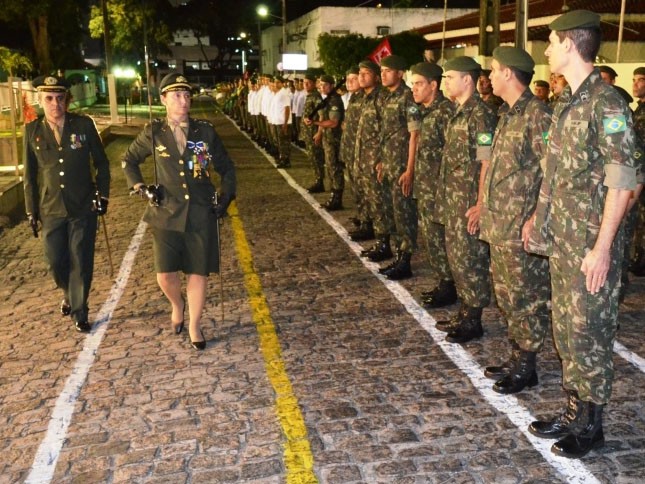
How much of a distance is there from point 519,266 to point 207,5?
2811 inches

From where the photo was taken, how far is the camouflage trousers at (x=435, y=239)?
6574mm

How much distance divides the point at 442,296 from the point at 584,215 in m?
2.96

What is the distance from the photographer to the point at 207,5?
71500 millimetres

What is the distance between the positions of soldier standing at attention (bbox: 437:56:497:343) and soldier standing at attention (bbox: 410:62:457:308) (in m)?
0.60

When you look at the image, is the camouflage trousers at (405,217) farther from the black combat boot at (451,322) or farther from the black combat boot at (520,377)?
the black combat boot at (520,377)

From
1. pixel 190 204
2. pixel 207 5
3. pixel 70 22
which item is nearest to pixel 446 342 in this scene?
pixel 190 204

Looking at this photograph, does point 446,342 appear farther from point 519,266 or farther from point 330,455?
point 330,455

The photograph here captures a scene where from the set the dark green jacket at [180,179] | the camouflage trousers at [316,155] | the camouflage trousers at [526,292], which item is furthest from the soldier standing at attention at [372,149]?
the camouflage trousers at [316,155]

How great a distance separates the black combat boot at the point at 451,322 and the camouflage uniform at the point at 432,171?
712mm

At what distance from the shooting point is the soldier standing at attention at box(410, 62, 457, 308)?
21.2ft

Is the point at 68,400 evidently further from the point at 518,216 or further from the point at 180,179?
the point at 518,216

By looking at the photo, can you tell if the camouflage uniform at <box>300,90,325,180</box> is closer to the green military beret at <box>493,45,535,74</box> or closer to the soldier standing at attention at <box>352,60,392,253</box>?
the soldier standing at attention at <box>352,60,392,253</box>

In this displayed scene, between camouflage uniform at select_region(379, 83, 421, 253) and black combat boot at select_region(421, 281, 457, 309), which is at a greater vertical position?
camouflage uniform at select_region(379, 83, 421, 253)

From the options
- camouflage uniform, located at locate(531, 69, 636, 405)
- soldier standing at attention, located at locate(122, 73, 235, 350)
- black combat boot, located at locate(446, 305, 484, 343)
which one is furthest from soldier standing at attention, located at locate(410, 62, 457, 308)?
camouflage uniform, located at locate(531, 69, 636, 405)
